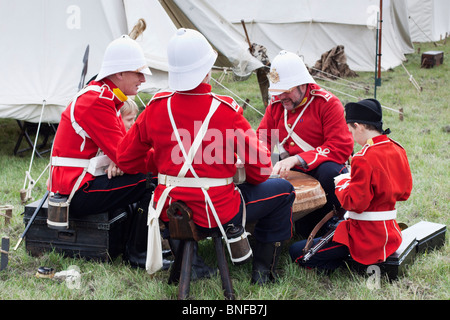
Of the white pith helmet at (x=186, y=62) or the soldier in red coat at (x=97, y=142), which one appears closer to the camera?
the white pith helmet at (x=186, y=62)

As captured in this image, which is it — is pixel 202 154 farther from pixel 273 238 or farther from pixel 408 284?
pixel 408 284

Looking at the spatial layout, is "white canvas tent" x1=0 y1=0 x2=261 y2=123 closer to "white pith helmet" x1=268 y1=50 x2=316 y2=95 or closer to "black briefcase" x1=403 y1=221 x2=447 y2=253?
"white pith helmet" x1=268 y1=50 x2=316 y2=95

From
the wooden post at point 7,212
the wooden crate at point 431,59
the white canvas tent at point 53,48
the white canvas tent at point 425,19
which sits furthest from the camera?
the white canvas tent at point 425,19

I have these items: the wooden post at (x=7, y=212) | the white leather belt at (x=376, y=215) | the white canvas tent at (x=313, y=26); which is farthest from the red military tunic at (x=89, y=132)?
the white canvas tent at (x=313, y=26)

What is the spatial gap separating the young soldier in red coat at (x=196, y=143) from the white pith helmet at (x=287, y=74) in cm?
96

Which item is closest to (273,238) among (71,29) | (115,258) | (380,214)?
(380,214)

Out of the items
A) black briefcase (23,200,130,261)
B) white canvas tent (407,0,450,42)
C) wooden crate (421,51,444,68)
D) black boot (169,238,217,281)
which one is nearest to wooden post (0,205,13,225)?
black briefcase (23,200,130,261)

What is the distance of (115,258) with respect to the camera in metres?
3.68

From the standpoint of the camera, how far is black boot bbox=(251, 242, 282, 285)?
10.6 feet

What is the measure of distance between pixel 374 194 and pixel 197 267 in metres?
1.20

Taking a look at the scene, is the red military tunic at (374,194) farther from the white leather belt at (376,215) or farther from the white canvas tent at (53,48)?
the white canvas tent at (53,48)

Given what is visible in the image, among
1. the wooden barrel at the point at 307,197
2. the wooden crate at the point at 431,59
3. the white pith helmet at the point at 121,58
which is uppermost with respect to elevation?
the white pith helmet at the point at 121,58

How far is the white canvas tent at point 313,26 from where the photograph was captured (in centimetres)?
1295

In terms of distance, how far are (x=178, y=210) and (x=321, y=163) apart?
1.39 meters
